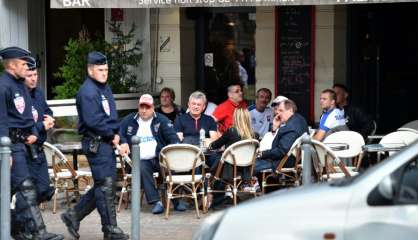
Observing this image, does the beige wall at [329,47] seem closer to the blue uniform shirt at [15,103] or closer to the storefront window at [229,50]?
the storefront window at [229,50]

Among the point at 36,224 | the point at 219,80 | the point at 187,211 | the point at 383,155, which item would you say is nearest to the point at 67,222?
the point at 36,224

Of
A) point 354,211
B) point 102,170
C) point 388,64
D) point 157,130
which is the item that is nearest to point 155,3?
point 157,130

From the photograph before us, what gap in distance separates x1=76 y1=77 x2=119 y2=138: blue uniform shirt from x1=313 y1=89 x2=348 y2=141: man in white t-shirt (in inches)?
132

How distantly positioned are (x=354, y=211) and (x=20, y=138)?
4.16 metres

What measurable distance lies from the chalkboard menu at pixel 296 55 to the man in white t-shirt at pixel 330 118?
2.56 m

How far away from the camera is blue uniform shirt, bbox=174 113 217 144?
11.5 metres

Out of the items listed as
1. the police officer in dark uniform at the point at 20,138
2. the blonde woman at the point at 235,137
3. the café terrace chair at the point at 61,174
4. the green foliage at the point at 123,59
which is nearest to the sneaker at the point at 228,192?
the blonde woman at the point at 235,137

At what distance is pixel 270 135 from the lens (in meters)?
11.5

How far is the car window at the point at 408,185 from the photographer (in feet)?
17.4

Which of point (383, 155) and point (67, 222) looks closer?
point (67, 222)

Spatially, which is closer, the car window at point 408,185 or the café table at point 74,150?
the car window at point 408,185

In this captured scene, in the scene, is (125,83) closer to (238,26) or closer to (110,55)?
(110,55)

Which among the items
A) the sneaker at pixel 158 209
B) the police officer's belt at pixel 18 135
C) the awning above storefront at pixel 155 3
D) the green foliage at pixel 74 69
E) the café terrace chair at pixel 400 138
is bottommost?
the sneaker at pixel 158 209

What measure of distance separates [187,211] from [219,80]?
→ 4417 mm
